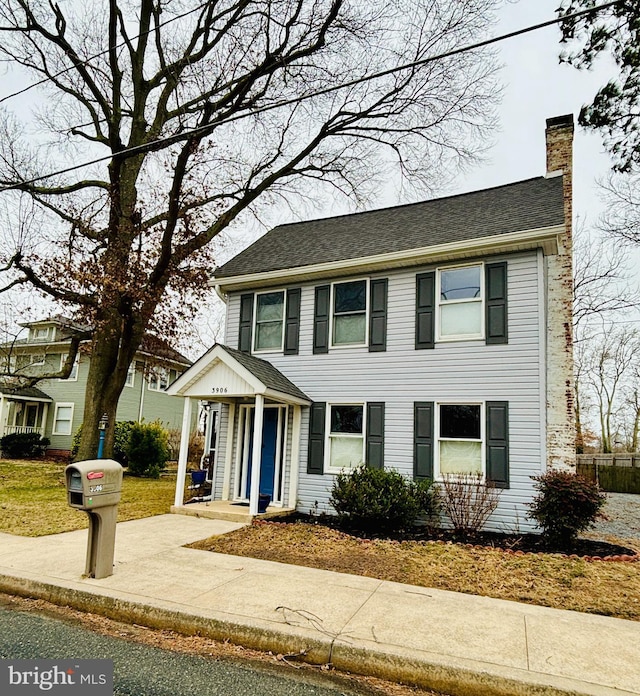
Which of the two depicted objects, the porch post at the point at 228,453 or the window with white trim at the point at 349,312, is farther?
the porch post at the point at 228,453

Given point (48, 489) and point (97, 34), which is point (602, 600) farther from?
point (97, 34)

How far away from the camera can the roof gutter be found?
874cm

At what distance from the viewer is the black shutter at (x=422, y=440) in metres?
9.22

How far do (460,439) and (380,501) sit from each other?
1925 mm

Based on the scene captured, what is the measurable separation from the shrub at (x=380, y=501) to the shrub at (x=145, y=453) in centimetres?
1030

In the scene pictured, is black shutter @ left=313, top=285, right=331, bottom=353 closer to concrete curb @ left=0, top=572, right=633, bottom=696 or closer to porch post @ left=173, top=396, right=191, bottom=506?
porch post @ left=173, top=396, right=191, bottom=506

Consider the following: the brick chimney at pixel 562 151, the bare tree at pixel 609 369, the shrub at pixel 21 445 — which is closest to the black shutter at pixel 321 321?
the brick chimney at pixel 562 151

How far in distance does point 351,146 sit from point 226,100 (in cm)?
394

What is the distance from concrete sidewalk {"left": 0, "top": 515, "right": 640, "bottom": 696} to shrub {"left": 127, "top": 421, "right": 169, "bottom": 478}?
1102 centimetres

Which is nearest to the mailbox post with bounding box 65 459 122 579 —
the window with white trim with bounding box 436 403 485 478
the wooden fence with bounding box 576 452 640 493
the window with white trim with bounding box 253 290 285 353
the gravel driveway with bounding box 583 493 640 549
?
the window with white trim with bounding box 436 403 485 478

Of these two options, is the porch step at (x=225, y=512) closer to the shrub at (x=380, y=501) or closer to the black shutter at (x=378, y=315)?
the shrub at (x=380, y=501)

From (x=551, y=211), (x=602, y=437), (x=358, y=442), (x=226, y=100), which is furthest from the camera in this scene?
(x=602, y=437)

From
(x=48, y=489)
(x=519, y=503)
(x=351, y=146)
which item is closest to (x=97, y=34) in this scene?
(x=351, y=146)

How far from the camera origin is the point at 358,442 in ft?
33.1
